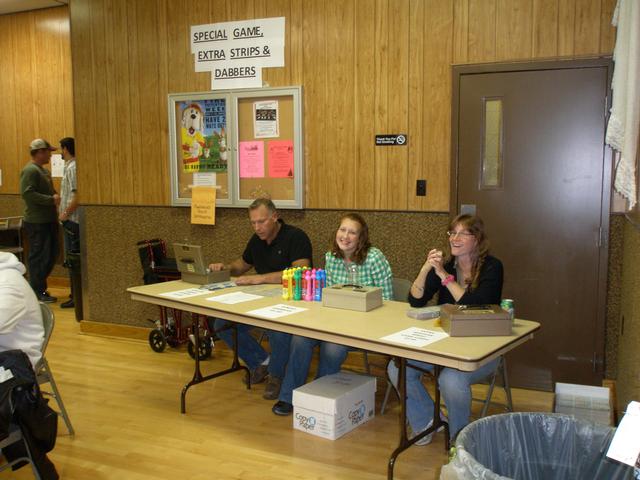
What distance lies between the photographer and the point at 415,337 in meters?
2.66

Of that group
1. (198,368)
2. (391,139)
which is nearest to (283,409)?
(198,368)

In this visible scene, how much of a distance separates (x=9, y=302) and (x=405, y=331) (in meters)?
1.70

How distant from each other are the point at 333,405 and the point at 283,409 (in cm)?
49

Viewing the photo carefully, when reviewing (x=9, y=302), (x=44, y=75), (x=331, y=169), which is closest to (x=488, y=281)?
(x=331, y=169)

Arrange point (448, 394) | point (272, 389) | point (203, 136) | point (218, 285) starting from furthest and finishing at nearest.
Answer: point (203, 136), point (272, 389), point (218, 285), point (448, 394)

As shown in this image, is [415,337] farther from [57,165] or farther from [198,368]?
[57,165]

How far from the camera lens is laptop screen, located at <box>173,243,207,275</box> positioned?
150 inches

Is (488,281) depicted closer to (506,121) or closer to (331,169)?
(506,121)

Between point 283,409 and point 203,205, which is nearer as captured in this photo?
point 283,409

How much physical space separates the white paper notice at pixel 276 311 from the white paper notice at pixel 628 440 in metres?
1.84

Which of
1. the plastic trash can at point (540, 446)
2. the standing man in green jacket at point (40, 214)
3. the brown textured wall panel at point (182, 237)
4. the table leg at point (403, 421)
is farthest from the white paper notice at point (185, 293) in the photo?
the standing man in green jacket at point (40, 214)

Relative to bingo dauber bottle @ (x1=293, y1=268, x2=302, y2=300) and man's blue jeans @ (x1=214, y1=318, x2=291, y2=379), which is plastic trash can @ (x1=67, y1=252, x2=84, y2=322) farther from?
bingo dauber bottle @ (x1=293, y1=268, x2=302, y2=300)

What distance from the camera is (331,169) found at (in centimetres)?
451

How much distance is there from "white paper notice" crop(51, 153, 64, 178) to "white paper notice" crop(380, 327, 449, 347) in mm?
5752
